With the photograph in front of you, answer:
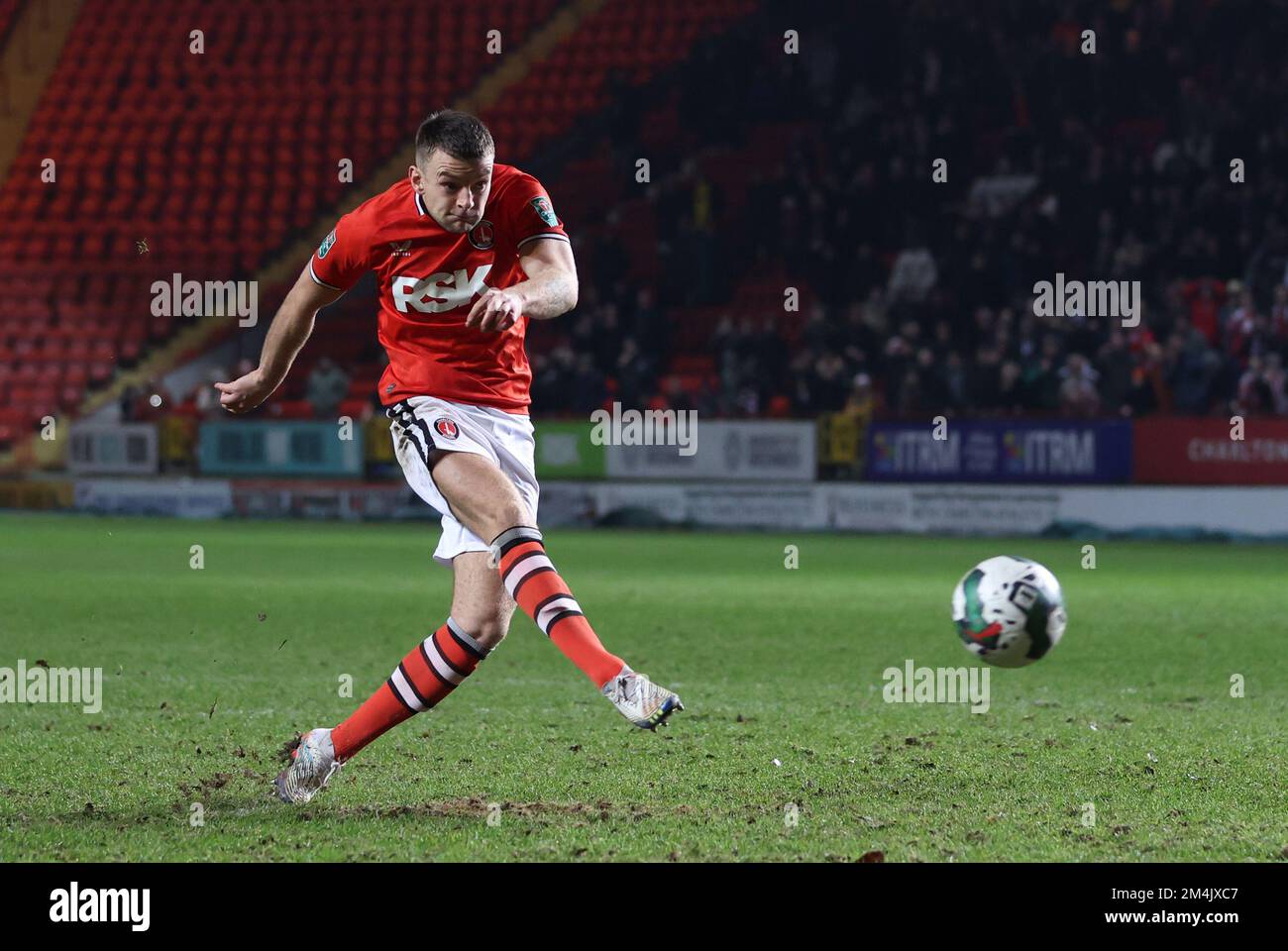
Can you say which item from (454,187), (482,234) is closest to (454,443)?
(482,234)

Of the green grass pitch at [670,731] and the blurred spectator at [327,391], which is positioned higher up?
the blurred spectator at [327,391]

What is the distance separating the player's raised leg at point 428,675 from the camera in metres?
5.23

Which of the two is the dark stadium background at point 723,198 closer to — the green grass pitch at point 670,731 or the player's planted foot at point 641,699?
the green grass pitch at point 670,731

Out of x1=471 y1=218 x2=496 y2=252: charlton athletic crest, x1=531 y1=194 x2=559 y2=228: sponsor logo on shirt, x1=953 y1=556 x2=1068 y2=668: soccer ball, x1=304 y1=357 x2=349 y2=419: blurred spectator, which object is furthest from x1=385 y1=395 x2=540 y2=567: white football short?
x1=304 y1=357 x2=349 y2=419: blurred spectator

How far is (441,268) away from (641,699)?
1603mm

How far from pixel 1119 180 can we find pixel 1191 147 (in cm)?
96

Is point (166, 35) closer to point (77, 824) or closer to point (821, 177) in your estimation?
point (821, 177)

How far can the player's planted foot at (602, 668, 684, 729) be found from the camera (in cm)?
446

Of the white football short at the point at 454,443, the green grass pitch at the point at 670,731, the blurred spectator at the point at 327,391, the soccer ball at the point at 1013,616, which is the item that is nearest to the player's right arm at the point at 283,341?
the white football short at the point at 454,443

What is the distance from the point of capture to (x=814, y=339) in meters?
21.2

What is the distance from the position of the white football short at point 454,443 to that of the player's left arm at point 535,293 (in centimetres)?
40

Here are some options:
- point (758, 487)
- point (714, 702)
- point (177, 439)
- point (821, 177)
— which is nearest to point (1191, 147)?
point (821, 177)

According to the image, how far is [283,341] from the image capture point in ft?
17.9
